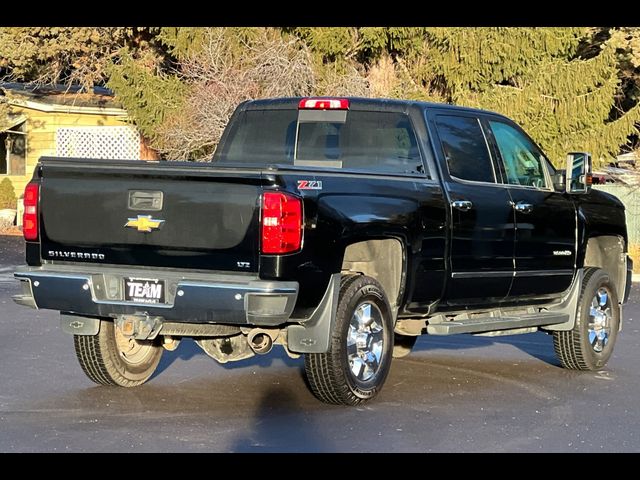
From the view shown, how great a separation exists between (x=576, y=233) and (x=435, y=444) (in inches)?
153

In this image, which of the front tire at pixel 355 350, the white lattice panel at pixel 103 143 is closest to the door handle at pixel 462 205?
the front tire at pixel 355 350

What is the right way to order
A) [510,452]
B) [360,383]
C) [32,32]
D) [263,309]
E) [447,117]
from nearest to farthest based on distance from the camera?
[510,452] → [263,309] → [360,383] → [447,117] → [32,32]

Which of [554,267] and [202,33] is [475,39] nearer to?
[202,33]

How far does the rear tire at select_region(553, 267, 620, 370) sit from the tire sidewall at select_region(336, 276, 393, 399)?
7.94 ft

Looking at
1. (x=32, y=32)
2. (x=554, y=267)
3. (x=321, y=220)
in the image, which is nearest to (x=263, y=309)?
(x=321, y=220)

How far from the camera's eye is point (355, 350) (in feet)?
28.3

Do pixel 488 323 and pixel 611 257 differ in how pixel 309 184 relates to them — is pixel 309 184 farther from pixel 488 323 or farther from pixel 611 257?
pixel 611 257

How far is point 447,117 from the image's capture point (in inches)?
389

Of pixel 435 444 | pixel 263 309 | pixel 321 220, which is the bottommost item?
pixel 435 444

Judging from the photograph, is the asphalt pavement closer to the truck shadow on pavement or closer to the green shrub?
the truck shadow on pavement

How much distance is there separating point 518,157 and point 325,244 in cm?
301

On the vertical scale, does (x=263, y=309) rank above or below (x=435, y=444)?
above

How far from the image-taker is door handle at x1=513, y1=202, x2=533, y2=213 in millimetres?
10102

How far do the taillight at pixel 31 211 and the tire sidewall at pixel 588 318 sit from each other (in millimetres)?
4666
